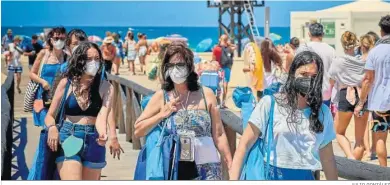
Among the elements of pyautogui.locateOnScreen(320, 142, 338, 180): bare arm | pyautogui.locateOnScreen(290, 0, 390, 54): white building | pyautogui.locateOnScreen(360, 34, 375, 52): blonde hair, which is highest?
pyautogui.locateOnScreen(290, 0, 390, 54): white building

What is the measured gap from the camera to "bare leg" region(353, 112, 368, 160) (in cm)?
817

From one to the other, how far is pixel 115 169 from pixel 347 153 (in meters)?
2.24

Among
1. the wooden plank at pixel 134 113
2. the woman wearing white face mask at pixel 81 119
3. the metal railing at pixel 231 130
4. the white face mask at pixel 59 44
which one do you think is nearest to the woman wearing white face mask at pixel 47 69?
the white face mask at pixel 59 44

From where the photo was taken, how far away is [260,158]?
15.1 ft

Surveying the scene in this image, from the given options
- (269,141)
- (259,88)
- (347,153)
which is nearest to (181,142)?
(269,141)

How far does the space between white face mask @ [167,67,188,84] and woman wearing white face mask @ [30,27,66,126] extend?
258 centimetres

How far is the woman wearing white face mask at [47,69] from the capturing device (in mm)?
7422

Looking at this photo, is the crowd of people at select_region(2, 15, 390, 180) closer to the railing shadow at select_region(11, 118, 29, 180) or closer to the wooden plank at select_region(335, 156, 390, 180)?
the wooden plank at select_region(335, 156, 390, 180)

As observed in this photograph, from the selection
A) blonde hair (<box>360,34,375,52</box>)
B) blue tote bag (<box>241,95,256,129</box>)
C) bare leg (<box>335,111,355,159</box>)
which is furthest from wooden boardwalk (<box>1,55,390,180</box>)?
blue tote bag (<box>241,95,256,129</box>)

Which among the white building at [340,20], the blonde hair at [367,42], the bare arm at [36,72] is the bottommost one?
the bare arm at [36,72]

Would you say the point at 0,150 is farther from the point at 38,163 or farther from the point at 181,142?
the point at 181,142

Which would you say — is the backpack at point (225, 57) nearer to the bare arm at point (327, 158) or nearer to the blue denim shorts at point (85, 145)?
the blue denim shorts at point (85, 145)

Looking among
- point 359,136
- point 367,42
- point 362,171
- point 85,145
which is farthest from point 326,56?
point 362,171

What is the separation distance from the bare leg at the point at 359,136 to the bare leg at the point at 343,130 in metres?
0.07
